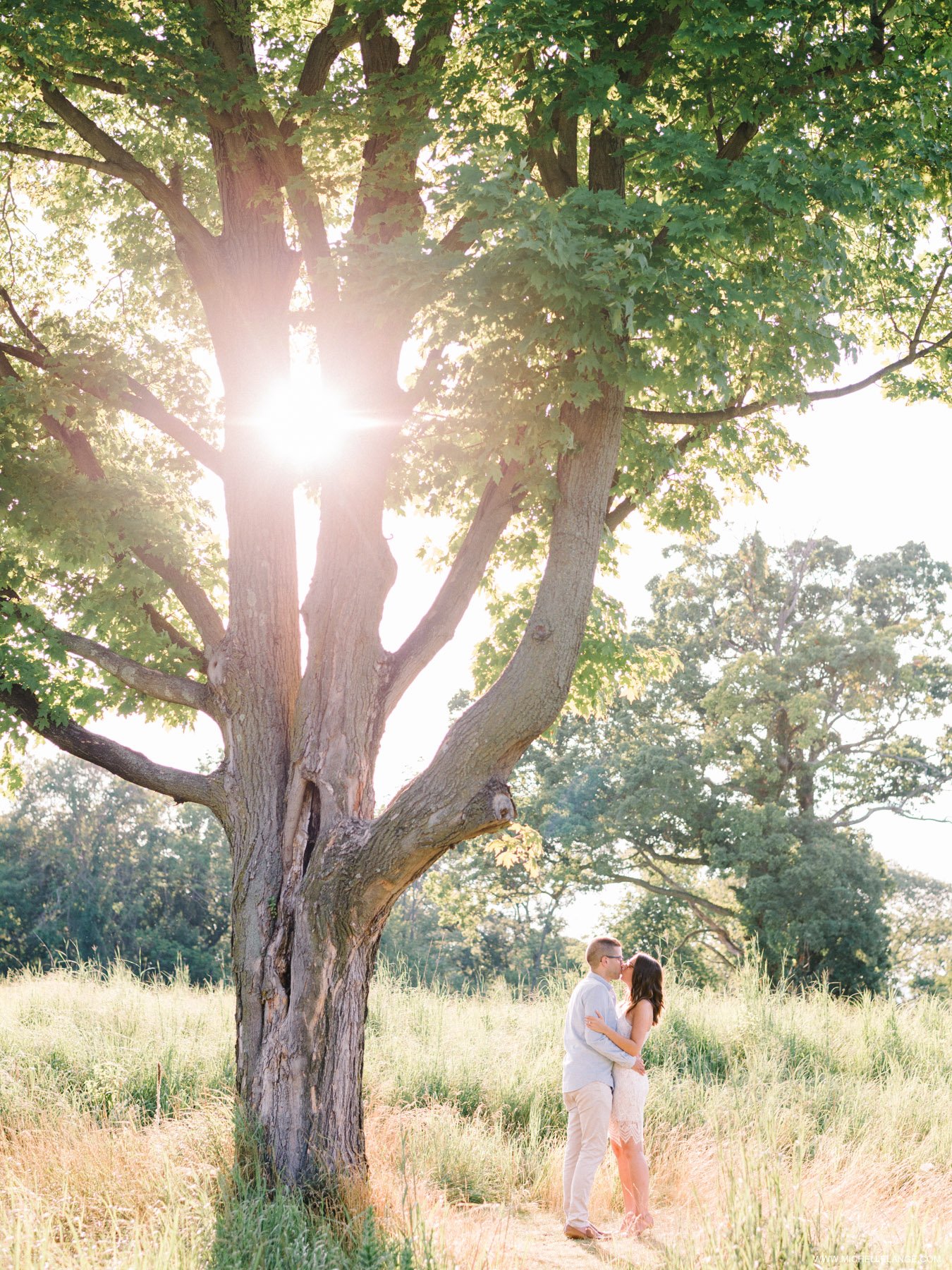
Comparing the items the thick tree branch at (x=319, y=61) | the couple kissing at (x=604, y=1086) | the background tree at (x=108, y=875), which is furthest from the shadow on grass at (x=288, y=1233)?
the background tree at (x=108, y=875)

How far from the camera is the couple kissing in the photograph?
233 inches

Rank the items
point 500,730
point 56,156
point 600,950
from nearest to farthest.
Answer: point 500,730
point 600,950
point 56,156

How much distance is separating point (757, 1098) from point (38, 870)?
3314cm

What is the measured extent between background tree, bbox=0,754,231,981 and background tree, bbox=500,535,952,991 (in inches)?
603

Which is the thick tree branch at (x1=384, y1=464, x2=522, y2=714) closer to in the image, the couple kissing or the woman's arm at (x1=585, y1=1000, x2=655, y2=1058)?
the couple kissing

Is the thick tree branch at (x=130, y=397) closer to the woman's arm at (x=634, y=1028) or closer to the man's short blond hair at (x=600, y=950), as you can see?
the man's short blond hair at (x=600, y=950)

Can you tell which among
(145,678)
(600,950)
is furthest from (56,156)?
(600,950)

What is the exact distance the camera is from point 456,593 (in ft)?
23.0

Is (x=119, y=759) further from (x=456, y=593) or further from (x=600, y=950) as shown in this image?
(x=600, y=950)

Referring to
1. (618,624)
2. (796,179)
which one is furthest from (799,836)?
(796,179)

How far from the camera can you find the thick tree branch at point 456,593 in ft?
22.9

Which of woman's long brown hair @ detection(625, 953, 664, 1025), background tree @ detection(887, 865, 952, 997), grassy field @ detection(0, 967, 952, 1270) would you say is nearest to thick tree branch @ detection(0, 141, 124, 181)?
grassy field @ detection(0, 967, 952, 1270)

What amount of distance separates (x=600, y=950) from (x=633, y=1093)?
0.91 metres

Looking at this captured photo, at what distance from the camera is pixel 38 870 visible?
35.5 m
